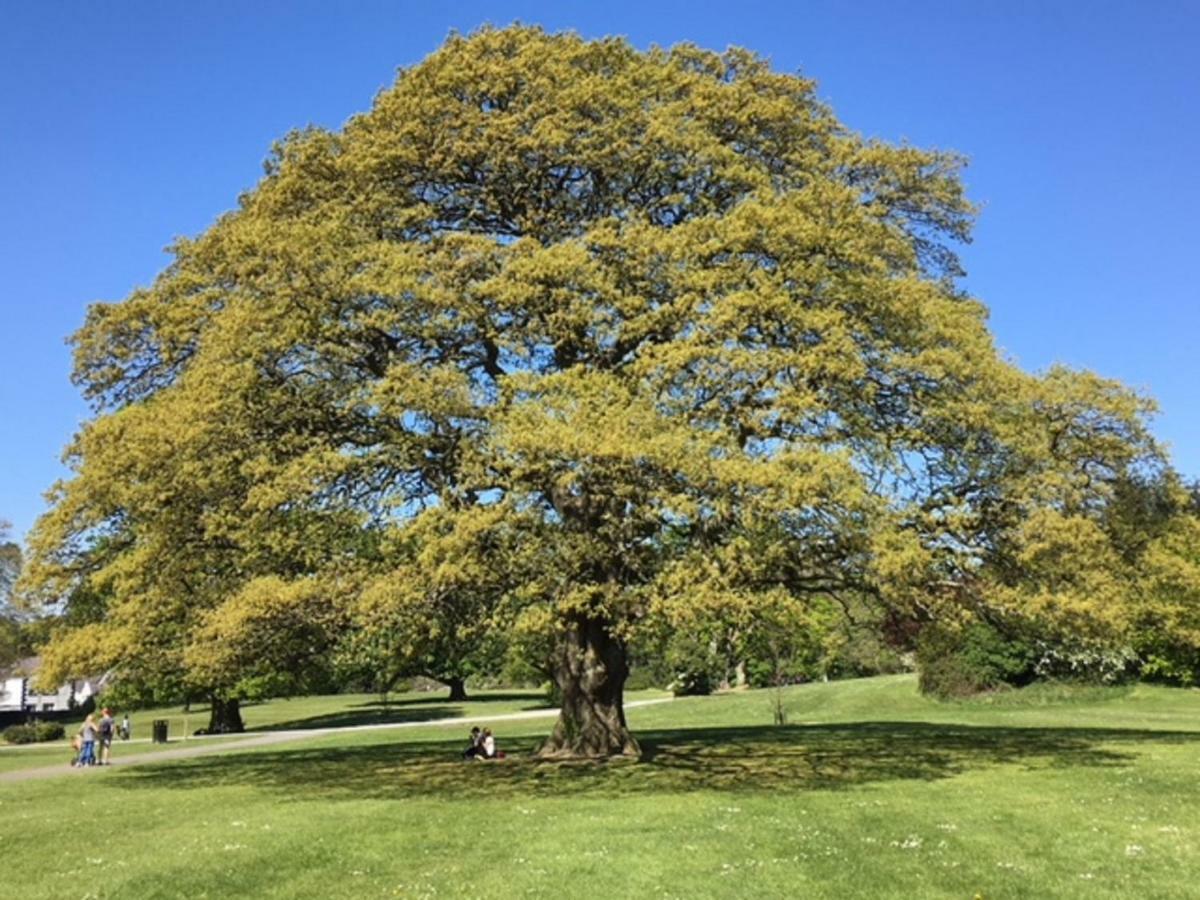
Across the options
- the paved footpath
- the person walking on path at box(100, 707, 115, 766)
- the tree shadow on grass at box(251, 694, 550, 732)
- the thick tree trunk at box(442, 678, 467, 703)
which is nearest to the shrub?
the paved footpath

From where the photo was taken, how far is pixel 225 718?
50469mm

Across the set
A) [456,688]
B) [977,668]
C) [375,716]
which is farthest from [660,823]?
[456,688]

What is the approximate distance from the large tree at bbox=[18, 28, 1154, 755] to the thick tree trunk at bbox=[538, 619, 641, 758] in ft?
0.23

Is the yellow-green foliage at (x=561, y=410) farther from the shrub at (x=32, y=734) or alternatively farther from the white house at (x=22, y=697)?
the white house at (x=22, y=697)

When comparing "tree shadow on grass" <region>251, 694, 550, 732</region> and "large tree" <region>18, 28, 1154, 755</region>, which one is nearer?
"large tree" <region>18, 28, 1154, 755</region>

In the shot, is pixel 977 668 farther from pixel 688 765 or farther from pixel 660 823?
pixel 660 823

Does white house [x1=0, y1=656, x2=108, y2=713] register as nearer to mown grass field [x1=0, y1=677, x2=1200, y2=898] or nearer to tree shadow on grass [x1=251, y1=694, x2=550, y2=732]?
tree shadow on grass [x1=251, y1=694, x2=550, y2=732]

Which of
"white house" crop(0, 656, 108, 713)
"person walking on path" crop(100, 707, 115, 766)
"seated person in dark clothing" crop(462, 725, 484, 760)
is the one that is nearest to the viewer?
"seated person in dark clothing" crop(462, 725, 484, 760)

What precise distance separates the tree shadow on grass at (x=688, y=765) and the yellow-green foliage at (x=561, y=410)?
3.17 metres

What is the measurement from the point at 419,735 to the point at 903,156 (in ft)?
88.2

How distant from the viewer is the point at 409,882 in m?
11.3

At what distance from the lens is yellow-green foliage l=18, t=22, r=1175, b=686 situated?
17.9 metres

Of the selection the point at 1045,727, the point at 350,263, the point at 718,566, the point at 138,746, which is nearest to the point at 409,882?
the point at 718,566

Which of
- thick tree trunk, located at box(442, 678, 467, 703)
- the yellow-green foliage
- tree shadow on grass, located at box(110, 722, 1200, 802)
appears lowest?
thick tree trunk, located at box(442, 678, 467, 703)
